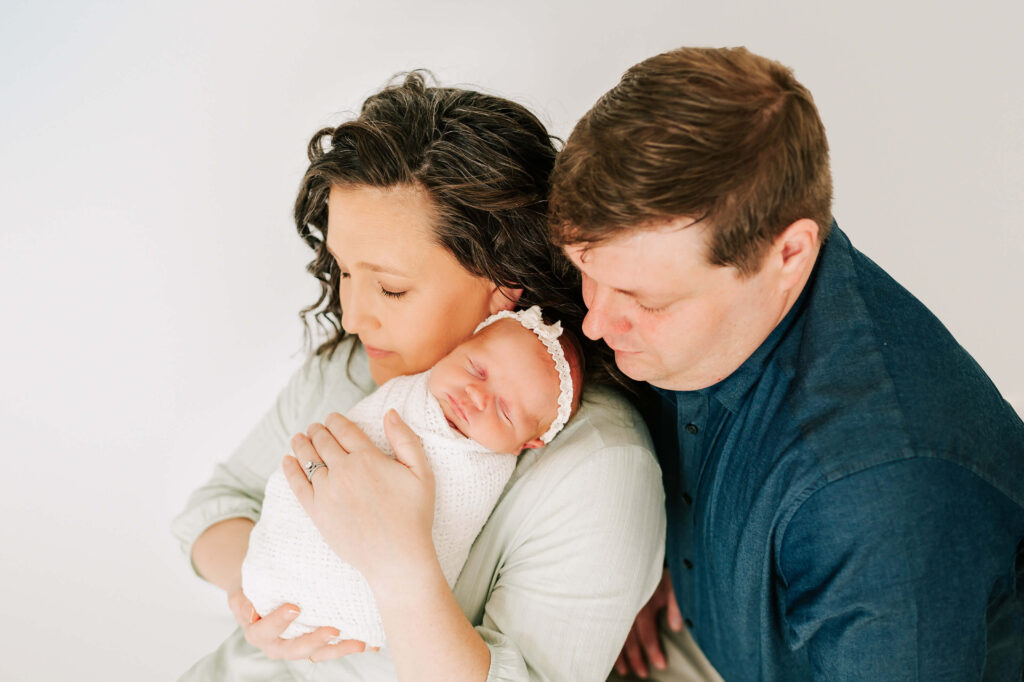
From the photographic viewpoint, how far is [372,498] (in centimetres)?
145

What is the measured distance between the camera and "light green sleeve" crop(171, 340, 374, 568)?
201 centimetres

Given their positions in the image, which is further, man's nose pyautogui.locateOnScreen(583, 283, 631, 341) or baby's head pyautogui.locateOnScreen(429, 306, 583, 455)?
baby's head pyautogui.locateOnScreen(429, 306, 583, 455)

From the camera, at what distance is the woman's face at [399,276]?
1575 mm

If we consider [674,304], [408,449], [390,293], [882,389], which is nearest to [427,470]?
[408,449]

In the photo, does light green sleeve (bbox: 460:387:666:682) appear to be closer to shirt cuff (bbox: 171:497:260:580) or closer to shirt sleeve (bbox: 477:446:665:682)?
shirt sleeve (bbox: 477:446:665:682)

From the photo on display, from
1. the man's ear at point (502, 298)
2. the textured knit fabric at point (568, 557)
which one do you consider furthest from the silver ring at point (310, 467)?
the man's ear at point (502, 298)

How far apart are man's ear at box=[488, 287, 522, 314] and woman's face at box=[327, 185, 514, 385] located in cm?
3

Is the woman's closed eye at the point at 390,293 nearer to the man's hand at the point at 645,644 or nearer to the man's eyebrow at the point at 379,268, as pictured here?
the man's eyebrow at the point at 379,268

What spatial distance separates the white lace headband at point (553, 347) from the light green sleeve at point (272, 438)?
1.65ft

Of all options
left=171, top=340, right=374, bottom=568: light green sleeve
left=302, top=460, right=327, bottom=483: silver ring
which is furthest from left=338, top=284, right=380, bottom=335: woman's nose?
left=171, top=340, right=374, bottom=568: light green sleeve

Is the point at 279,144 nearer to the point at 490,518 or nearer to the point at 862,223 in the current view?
the point at 490,518

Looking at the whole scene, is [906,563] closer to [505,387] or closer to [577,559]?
[577,559]

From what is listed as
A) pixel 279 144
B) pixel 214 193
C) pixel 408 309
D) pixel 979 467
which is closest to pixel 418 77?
pixel 408 309

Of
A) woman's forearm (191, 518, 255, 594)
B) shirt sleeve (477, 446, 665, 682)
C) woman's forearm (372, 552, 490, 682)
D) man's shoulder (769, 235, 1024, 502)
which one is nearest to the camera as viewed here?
man's shoulder (769, 235, 1024, 502)
